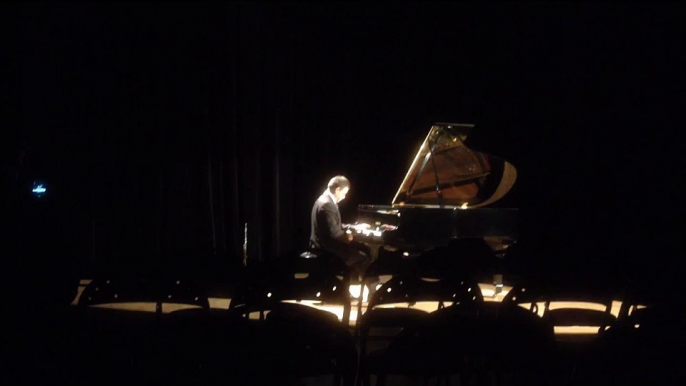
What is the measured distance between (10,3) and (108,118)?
146 centimetres

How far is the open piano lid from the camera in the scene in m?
6.10

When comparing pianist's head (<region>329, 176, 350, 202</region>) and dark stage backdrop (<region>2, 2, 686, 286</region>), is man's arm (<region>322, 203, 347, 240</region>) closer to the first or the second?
pianist's head (<region>329, 176, 350, 202</region>)

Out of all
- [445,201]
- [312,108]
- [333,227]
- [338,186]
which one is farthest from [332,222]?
[312,108]

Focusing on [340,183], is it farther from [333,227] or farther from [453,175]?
[453,175]

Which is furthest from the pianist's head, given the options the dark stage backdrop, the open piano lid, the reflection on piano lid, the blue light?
the blue light

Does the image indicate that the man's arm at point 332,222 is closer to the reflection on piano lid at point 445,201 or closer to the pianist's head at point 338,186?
the pianist's head at point 338,186

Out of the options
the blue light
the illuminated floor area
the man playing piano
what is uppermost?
the blue light

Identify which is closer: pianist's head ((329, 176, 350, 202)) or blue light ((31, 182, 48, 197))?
blue light ((31, 182, 48, 197))

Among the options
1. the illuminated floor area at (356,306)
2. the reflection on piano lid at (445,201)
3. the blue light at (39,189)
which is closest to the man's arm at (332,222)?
the reflection on piano lid at (445,201)

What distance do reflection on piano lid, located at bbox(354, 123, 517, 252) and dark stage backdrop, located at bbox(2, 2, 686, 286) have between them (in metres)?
0.28

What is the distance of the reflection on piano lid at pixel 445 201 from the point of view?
5.62m

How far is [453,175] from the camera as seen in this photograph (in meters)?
6.48

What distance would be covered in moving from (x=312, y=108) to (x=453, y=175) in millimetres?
1920

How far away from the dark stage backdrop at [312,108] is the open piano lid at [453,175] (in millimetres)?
214
